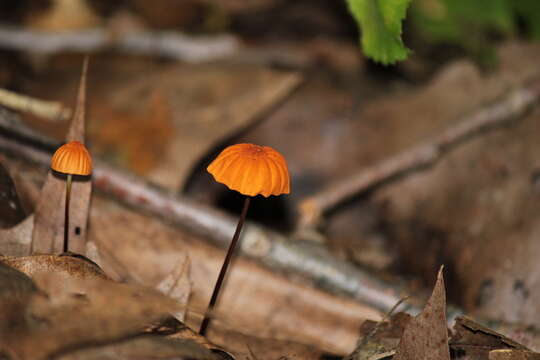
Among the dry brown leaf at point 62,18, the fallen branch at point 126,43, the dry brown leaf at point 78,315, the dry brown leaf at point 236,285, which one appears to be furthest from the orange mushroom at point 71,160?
the dry brown leaf at point 62,18

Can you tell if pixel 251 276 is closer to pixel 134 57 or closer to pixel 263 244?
pixel 263 244

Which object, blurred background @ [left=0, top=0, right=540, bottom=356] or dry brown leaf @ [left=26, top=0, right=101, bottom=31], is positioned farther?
dry brown leaf @ [left=26, top=0, right=101, bottom=31]

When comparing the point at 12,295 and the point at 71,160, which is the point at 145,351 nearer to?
the point at 12,295

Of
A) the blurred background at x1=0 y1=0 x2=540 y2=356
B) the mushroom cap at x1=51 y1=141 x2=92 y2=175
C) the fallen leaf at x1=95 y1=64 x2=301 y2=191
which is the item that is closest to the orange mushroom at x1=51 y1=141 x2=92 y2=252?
the mushroom cap at x1=51 y1=141 x2=92 y2=175

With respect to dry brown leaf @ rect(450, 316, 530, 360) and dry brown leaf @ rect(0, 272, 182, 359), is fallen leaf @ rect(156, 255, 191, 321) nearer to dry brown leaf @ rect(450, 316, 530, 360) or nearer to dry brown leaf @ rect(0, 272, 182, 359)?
dry brown leaf @ rect(0, 272, 182, 359)

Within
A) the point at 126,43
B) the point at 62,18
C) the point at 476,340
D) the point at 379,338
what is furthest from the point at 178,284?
the point at 62,18

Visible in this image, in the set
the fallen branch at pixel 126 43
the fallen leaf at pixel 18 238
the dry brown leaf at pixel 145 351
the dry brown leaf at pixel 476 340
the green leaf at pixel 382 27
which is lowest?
the dry brown leaf at pixel 145 351

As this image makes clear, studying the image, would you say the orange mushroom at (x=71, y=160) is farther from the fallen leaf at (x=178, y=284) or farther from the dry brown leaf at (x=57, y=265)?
the fallen leaf at (x=178, y=284)
